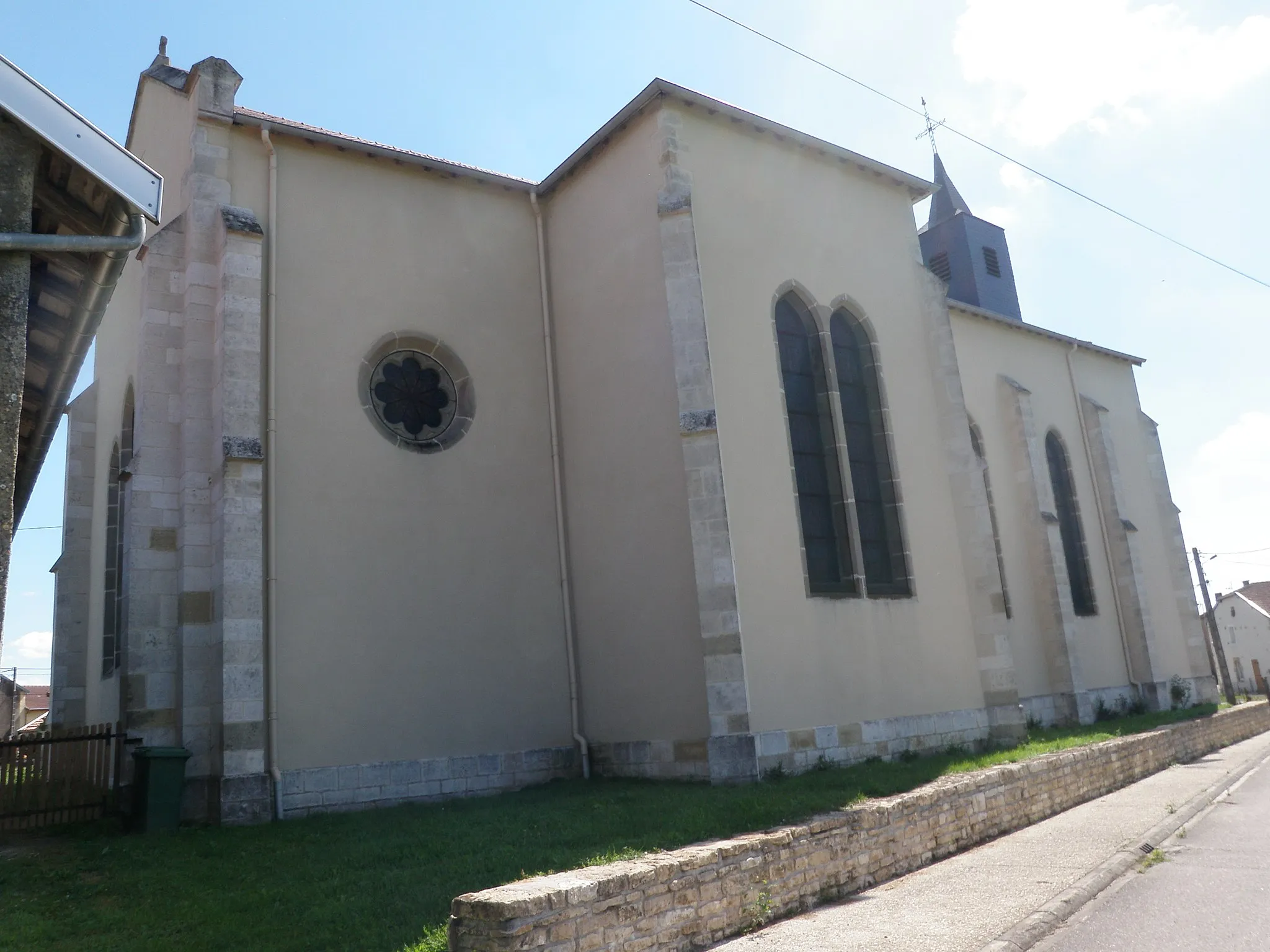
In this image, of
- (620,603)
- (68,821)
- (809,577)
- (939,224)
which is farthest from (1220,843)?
(939,224)

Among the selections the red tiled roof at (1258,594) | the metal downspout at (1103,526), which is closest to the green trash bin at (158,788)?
the metal downspout at (1103,526)

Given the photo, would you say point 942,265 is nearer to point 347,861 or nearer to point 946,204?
point 946,204

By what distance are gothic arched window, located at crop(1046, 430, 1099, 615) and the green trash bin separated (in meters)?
17.9

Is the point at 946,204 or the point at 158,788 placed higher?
the point at 946,204

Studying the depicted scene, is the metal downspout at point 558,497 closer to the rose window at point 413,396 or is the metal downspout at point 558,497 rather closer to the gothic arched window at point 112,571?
the rose window at point 413,396

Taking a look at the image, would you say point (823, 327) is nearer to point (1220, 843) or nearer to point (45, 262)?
point (1220, 843)

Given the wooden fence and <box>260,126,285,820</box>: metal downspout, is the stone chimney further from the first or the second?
the wooden fence

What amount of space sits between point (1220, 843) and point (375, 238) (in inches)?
467

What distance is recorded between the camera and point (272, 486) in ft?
36.9

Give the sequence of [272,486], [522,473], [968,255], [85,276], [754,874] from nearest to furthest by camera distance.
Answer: [85,276], [754,874], [272,486], [522,473], [968,255]

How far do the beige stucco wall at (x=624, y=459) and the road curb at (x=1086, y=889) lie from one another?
4.37 metres

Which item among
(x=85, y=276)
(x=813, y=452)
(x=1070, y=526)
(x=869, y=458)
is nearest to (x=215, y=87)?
(x=85, y=276)

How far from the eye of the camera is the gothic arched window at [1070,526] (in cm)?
2162

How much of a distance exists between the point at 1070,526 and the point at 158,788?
64.0 feet
